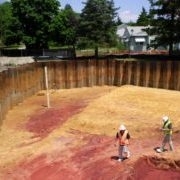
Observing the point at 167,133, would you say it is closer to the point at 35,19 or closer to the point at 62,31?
the point at 62,31

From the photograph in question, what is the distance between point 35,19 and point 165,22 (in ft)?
86.1

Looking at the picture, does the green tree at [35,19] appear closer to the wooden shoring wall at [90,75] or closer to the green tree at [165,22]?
the green tree at [165,22]

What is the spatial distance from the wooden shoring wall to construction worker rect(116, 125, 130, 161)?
12.4 metres

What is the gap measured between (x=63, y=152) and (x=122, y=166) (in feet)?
10.1

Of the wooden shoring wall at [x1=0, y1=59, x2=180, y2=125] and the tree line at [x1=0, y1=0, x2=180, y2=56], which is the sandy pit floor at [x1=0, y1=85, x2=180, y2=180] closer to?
the wooden shoring wall at [x1=0, y1=59, x2=180, y2=125]

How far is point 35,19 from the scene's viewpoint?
67.3 metres

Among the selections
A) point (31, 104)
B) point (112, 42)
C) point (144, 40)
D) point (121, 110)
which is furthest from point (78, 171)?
point (144, 40)

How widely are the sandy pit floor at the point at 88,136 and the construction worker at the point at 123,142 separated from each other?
11.7 inches

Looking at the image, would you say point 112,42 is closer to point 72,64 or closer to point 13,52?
point 13,52

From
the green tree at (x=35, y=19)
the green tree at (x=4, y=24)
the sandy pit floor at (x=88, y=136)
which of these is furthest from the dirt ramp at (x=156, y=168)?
A: the green tree at (x=4, y=24)

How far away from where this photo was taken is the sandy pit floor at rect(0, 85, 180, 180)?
17.4 m

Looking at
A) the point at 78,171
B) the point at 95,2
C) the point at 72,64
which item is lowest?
the point at 78,171

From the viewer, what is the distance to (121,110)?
85.5 ft

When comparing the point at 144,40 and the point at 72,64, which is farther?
the point at 144,40
